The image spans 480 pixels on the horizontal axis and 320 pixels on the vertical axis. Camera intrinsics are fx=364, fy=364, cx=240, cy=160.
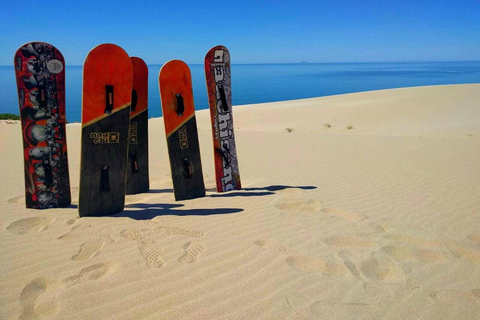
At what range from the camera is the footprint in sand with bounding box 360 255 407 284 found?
9.61 ft

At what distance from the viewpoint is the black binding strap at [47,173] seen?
4.38 m

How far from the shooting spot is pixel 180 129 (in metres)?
4.96

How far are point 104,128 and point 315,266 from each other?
2731 millimetres

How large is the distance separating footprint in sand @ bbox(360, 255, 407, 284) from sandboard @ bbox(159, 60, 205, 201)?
8.67 ft

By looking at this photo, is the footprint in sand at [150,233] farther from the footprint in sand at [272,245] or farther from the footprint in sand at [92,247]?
the footprint in sand at [272,245]

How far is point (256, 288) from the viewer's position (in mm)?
2754

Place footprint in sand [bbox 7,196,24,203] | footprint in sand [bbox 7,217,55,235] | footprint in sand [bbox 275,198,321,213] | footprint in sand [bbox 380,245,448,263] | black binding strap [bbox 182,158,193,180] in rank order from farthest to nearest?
black binding strap [bbox 182,158,193,180]
footprint in sand [bbox 7,196,24,203]
footprint in sand [bbox 275,198,321,213]
footprint in sand [bbox 7,217,55,235]
footprint in sand [bbox 380,245,448,263]

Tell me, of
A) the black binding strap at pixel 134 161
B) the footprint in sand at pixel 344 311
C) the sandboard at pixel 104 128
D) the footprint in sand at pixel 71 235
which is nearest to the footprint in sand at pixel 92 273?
the footprint in sand at pixel 71 235

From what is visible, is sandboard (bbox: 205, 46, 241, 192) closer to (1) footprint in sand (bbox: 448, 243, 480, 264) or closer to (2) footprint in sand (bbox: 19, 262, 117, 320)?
(2) footprint in sand (bbox: 19, 262, 117, 320)

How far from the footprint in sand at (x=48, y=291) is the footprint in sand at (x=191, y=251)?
578 mm

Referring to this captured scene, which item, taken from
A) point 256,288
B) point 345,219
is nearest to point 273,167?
point 345,219

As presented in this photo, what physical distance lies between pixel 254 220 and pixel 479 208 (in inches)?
119

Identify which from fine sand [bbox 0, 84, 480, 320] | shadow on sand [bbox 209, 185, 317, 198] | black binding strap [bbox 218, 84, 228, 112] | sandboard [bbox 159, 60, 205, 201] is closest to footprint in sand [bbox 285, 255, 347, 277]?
fine sand [bbox 0, 84, 480, 320]

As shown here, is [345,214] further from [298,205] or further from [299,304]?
[299,304]
